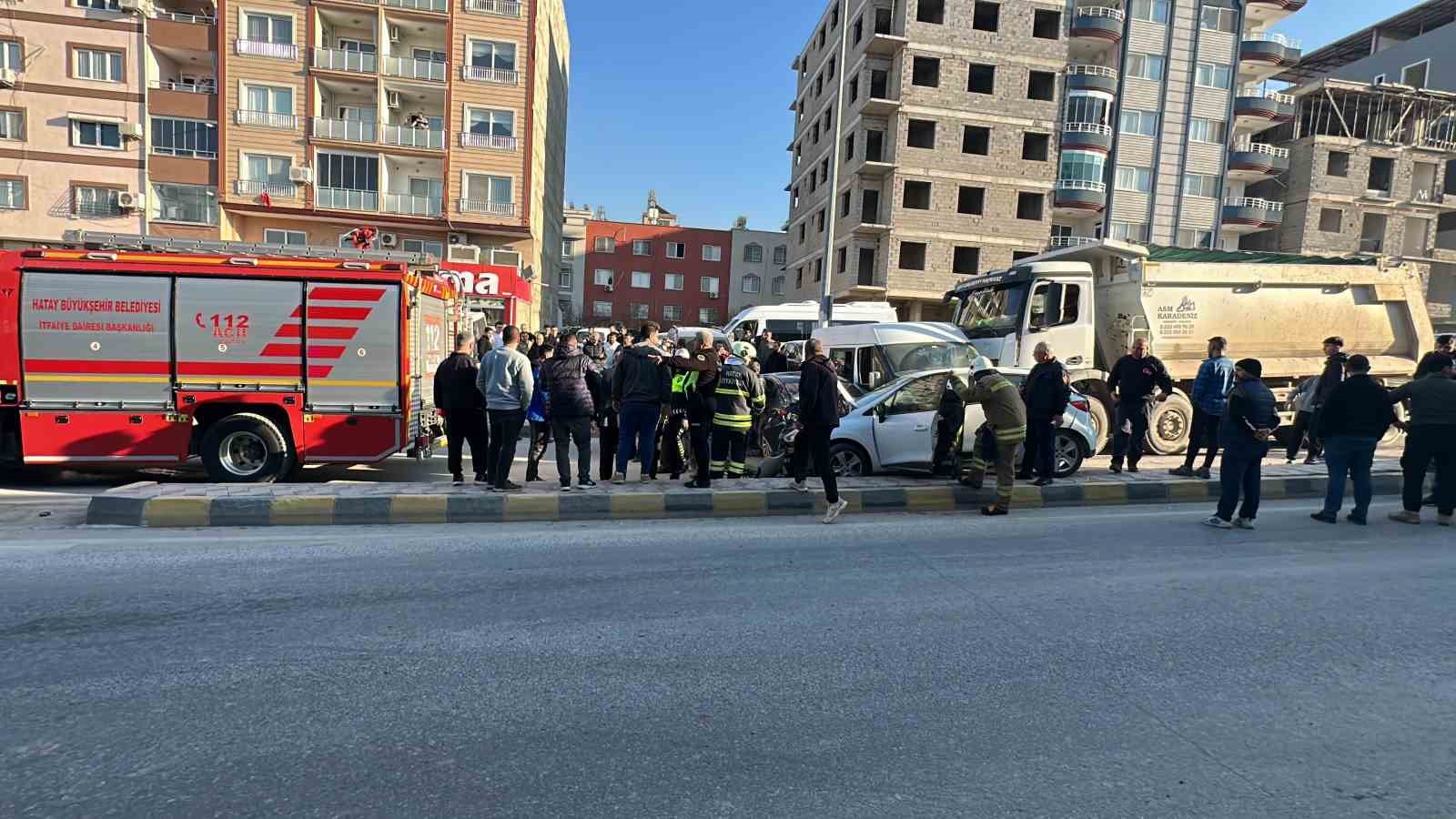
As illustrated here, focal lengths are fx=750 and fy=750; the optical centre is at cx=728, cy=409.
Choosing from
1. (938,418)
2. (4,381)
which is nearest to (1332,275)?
(938,418)

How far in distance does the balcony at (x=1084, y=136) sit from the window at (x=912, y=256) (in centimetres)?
871

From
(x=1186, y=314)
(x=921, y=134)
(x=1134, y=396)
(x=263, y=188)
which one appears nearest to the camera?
(x=1134, y=396)

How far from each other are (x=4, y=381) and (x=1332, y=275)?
19.1 m

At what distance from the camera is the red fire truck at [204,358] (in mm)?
8328

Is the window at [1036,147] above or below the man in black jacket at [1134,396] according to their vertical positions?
above

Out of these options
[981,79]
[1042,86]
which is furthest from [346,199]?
[1042,86]

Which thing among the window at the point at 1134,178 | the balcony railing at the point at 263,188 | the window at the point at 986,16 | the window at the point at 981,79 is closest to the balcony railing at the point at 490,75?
the balcony railing at the point at 263,188

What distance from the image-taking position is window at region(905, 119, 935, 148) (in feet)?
118

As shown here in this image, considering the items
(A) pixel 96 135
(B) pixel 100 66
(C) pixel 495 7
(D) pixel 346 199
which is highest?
(C) pixel 495 7

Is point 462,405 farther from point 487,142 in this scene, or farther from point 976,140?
point 976,140

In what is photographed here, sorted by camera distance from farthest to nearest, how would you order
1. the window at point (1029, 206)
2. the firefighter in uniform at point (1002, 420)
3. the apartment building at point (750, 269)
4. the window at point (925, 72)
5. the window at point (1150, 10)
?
the apartment building at point (750, 269) → the window at point (1150, 10) → the window at point (1029, 206) → the window at point (925, 72) → the firefighter in uniform at point (1002, 420)

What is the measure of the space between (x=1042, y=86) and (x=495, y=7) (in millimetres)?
25808

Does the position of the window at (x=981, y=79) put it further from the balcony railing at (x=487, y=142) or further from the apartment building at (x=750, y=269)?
the apartment building at (x=750, y=269)

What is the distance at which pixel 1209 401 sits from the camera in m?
9.41
